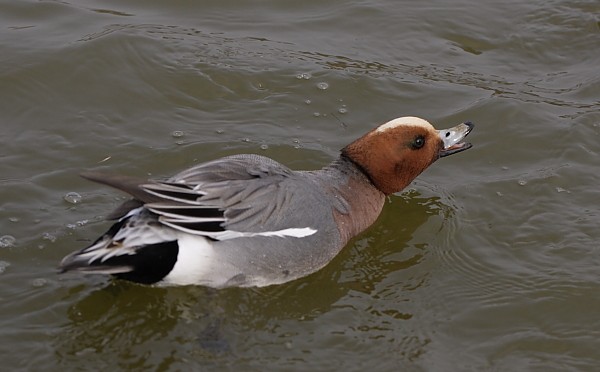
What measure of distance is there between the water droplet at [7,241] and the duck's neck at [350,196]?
1880 mm

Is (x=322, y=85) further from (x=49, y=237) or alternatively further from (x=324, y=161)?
(x=49, y=237)

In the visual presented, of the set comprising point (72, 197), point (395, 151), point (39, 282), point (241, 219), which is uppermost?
point (395, 151)

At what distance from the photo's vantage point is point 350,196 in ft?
20.0

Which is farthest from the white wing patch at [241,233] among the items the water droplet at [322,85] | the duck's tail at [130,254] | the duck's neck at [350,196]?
the water droplet at [322,85]

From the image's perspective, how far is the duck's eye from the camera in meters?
6.22

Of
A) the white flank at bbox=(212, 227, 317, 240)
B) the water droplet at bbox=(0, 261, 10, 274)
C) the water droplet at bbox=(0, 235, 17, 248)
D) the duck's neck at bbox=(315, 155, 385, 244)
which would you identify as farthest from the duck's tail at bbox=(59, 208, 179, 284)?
the duck's neck at bbox=(315, 155, 385, 244)

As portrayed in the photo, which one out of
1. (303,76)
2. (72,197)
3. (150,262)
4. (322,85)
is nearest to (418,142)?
(322,85)

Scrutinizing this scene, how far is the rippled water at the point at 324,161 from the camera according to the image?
5215mm

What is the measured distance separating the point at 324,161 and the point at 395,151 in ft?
2.51

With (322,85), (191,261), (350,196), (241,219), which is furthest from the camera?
(322,85)

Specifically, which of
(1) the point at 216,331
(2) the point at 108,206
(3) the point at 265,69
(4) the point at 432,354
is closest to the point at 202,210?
(1) the point at 216,331

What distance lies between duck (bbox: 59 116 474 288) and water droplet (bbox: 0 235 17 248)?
706 mm

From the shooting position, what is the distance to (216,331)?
521 cm

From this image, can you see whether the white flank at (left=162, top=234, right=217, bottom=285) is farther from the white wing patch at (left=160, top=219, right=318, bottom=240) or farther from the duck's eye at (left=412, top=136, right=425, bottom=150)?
the duck's eye at (left=412, top=136, right=425, bottom=150)
